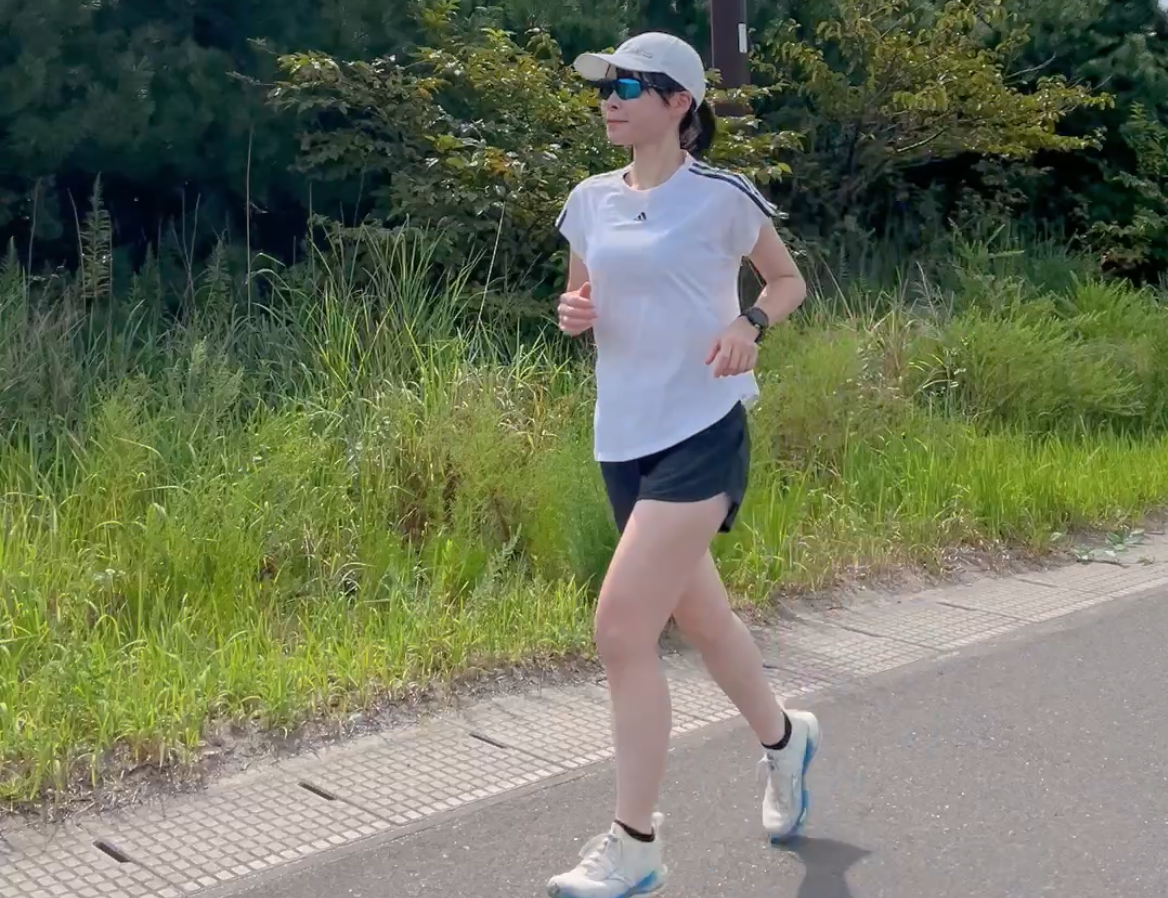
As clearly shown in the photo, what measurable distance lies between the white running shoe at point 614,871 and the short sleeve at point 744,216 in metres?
1.38

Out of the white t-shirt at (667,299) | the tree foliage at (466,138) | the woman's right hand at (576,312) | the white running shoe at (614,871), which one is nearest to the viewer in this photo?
the white running shoe at (614,871)

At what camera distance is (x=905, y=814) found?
4125mm

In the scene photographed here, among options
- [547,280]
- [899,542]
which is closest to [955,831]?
[899,542]

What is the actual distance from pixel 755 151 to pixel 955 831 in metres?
5.48

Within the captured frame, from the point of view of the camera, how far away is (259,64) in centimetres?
833

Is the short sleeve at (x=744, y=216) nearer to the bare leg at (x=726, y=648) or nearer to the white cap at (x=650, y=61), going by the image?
the white cap at (x=650, y=61)

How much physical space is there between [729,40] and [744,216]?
4792mm

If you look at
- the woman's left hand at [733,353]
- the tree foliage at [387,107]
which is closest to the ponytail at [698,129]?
the woman's left hand at [733,353]

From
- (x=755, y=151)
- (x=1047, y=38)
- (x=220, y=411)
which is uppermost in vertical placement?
(x=1047, y=38)

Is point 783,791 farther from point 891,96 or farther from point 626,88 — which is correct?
point 891,96

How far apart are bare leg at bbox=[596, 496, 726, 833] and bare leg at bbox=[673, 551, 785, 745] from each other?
20cm

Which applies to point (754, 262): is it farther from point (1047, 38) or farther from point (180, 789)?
point (1047, 38)

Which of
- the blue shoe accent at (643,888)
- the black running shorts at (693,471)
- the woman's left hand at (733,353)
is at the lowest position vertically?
the blue shoe accent at (643,888)

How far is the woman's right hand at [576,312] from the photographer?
11.7 ft
